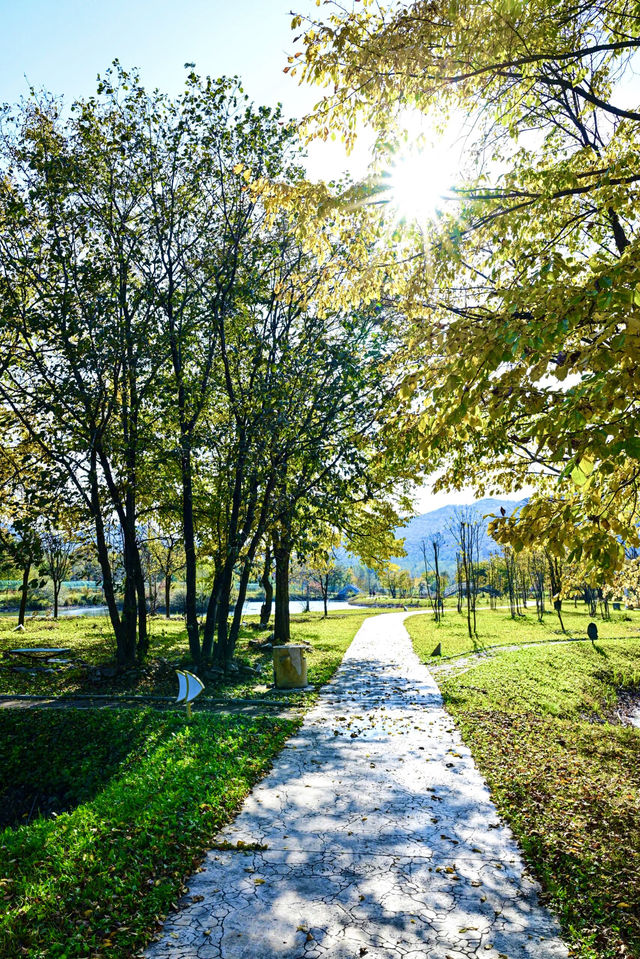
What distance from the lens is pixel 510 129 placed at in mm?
5727

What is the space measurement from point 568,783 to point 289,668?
6573mm

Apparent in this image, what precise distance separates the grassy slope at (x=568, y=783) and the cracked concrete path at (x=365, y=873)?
230 millimetres

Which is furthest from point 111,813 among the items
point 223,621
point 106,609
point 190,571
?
point 106,609

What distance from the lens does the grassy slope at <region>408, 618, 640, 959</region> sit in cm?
385

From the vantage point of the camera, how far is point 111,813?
5074 mm

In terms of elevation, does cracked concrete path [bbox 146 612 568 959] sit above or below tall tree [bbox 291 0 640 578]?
below

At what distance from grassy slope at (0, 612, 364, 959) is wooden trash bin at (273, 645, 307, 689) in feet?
9.26

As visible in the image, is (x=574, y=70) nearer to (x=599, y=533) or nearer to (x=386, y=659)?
(x=599, y=533)

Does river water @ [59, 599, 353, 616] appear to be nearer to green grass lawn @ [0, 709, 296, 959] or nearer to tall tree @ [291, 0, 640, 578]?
green grass lawn @ [0, 709, 296, 959]

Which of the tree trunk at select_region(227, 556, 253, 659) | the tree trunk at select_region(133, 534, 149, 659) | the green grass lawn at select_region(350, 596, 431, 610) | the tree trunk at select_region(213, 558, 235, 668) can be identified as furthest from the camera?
the green grass lawn at select_region(350, 596, 431, 610)

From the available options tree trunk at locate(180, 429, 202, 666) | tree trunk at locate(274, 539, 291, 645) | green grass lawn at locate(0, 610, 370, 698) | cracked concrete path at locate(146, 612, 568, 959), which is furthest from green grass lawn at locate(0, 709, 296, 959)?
tree trunk at locate(274, 539, 291, 645)

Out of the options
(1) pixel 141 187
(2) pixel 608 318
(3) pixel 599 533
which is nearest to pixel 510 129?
(2) pixel 608 318

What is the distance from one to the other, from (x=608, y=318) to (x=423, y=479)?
45.9 feet

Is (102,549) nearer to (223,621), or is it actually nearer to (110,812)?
(223,621)
